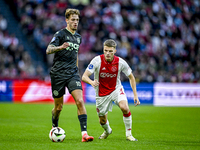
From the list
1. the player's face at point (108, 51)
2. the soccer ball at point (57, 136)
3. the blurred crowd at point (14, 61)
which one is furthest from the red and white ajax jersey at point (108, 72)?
the blurred crowd at point (14, 61)

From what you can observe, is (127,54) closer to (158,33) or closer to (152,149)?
(158,33)

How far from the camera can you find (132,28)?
22641 millimetres

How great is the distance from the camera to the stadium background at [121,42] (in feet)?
59.9

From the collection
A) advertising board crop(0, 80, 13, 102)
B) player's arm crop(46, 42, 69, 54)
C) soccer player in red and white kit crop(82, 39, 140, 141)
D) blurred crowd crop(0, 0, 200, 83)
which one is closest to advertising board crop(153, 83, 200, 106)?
blurred crowd crop(0, 0, 200, 83)

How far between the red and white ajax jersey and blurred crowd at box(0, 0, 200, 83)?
504 inches

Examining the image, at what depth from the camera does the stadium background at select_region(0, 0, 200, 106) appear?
18.2 m

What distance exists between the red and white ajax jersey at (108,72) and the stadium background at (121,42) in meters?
10.8

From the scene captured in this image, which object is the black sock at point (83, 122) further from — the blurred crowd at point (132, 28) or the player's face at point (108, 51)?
the blurred crowd at point (132, 28)

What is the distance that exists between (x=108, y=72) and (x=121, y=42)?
15.2 metres

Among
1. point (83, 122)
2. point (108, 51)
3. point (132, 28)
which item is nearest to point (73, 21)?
point (108, 51)

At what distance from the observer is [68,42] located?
6430 mm

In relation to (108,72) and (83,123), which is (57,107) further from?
(108,72)

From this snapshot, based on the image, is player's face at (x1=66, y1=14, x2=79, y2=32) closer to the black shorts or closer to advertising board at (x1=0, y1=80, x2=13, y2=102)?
the black shorts

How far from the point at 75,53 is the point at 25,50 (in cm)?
1622
